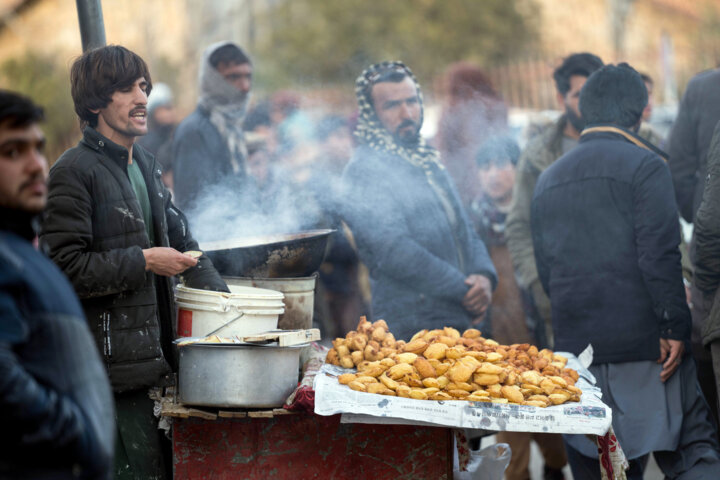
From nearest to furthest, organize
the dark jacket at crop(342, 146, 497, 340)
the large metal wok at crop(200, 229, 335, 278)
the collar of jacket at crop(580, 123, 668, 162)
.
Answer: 1. the large metal wok at crop(200, 229, 335, 278)
2. the collar of jacket at crop(580, 123, 668, 162)
3. the dark jacket at crop(342, 146, 497, 340)

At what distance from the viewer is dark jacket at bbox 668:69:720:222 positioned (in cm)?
466

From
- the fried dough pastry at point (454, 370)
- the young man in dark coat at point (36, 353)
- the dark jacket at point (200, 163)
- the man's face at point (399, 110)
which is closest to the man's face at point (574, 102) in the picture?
the man's face at point (399, 110)

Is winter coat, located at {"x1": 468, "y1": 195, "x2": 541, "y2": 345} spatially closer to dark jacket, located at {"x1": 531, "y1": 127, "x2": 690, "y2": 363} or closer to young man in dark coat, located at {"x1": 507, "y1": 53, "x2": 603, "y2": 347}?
young man in dark coat, located at {"x1": 507, "y1": 53, "x2": 603, "y2": 347}

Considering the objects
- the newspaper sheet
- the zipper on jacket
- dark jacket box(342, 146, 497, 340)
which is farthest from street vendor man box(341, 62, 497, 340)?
the zipper on jacket

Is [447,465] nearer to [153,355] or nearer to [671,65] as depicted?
[153,355]

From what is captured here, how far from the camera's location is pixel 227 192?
5094 mm

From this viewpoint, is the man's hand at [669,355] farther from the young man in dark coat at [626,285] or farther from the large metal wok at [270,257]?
the large metal wok at [270,257]

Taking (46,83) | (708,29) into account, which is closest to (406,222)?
(46,83)

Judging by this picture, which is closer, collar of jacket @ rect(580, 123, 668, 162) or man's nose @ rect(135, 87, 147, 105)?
man's nose @ rect(135, 87, 147, 105)

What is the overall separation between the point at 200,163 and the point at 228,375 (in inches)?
97.2

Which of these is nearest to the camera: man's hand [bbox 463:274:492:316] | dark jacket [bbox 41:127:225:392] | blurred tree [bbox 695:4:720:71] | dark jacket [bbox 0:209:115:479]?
dark jacket [bbox 0:209:115:479]

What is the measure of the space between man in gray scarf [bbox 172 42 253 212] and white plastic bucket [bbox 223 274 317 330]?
1323mm

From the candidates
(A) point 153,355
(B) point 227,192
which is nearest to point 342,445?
(A) point 153,355

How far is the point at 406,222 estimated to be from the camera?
4578mm
